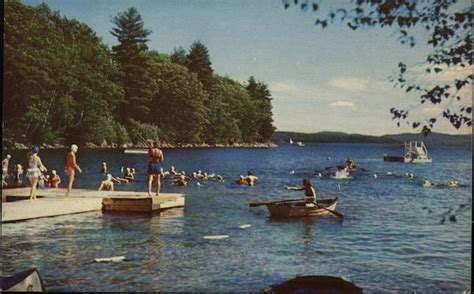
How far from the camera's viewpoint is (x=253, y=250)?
7426mm

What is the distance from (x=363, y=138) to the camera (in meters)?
7.14

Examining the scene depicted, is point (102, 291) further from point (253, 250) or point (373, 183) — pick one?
point (373, 183)

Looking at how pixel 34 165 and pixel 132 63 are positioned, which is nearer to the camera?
pixel 34 165

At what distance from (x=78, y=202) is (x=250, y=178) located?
305cm

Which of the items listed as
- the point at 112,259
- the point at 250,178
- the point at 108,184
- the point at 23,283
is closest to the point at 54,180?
the point at 108,184

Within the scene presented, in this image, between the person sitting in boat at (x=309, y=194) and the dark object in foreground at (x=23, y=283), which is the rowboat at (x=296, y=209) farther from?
the dark object in foreground at (x=23, y=283)

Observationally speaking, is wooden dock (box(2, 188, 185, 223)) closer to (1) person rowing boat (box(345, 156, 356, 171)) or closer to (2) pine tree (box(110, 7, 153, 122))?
(2) pine tree (box(110, 7, 153, 122))

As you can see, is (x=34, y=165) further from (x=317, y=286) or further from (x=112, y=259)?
(x=317, y=286)

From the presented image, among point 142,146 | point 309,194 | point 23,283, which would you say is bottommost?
point 23,283

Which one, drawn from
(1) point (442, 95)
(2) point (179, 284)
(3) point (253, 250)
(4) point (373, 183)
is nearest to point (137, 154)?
(3) point (253, 250)

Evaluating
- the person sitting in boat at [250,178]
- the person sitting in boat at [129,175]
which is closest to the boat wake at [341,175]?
the person sitting in boat at [250,178]

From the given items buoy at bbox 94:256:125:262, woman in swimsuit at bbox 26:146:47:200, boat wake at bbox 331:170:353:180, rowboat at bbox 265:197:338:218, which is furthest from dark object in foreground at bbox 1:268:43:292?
boat wake at bbox 331:170:353:180

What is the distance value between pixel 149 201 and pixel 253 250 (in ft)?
10.8

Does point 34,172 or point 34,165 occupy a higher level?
point 34,165
